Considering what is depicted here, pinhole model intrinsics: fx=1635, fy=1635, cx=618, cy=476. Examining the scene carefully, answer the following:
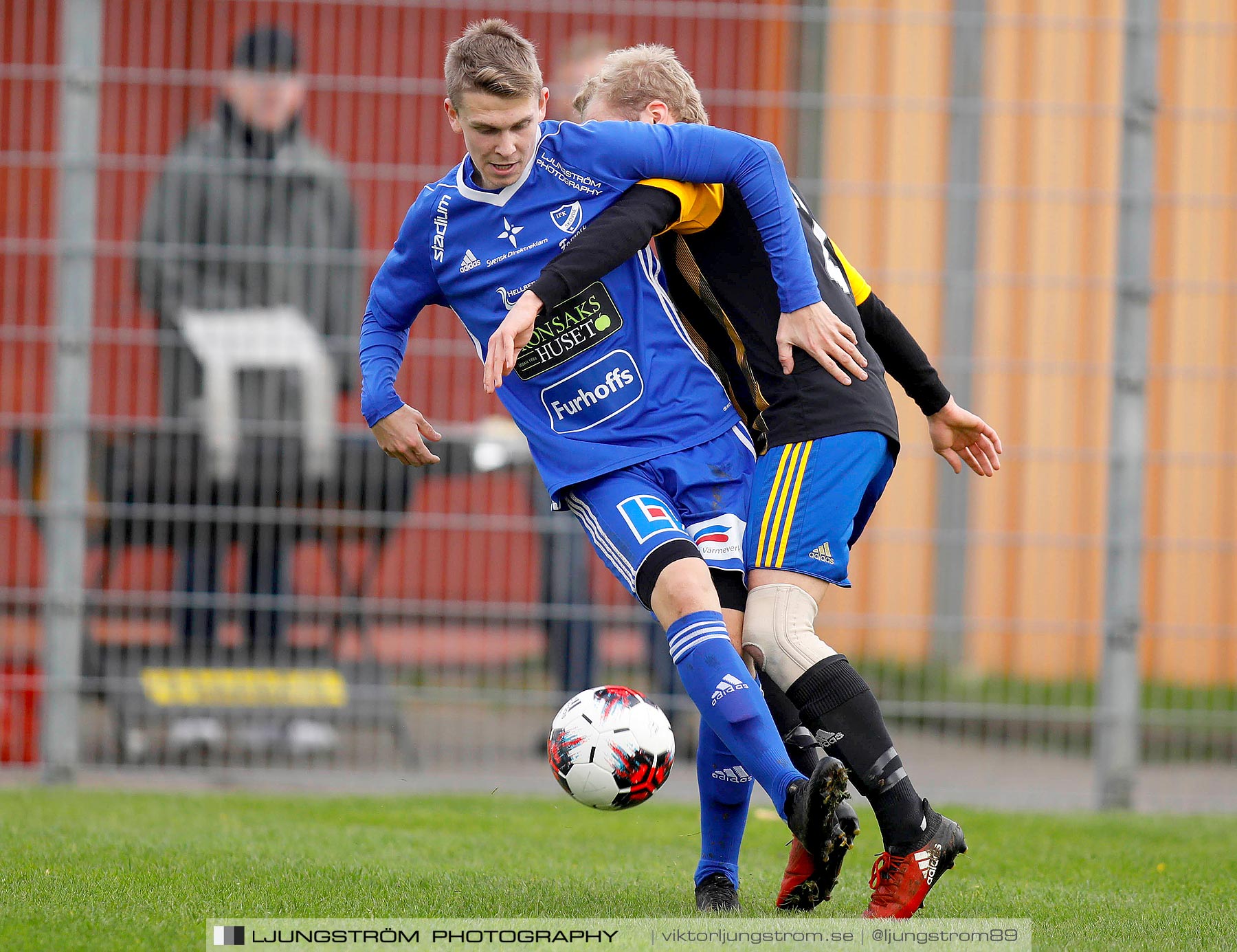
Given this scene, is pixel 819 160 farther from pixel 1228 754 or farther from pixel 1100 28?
pixel 1228 754

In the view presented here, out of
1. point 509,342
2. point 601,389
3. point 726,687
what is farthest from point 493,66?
point 726,687

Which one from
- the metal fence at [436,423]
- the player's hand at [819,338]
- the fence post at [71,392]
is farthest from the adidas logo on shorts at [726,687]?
the fence post at [71,392]

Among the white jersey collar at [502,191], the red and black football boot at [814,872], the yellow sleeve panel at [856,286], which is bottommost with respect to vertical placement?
the red and black football boot at [814,872]

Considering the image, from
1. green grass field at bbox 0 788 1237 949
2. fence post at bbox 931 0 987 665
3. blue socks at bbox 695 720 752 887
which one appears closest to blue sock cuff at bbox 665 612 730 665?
blue socks at bbox 695 720 752 887

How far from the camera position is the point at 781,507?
3803 millimetres

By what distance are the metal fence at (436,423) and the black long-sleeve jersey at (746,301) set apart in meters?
2.18

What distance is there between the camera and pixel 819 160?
21.2 ft

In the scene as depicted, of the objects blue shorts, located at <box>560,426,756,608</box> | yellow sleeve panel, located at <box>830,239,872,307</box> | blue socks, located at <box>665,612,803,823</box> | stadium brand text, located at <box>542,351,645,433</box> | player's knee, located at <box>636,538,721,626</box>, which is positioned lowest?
blue socks, located at <box>665,612,803,823</box>

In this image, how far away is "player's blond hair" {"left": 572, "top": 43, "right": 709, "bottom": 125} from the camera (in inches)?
164

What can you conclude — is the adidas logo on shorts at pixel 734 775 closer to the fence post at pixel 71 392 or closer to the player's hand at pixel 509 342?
the player's hand at pixel 509 342

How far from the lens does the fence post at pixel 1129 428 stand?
249 inches

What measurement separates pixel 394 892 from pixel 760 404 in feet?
4.75

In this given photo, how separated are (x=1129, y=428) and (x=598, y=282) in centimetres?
324

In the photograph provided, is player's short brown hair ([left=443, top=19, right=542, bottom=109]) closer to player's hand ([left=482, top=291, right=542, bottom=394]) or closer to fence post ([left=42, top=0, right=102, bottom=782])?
player's hand ([left=482, top=291, right=542, bottom=394])
